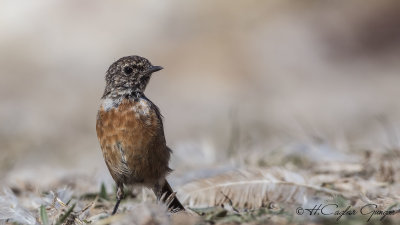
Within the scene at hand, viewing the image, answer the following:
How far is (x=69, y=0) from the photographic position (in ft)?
70.1

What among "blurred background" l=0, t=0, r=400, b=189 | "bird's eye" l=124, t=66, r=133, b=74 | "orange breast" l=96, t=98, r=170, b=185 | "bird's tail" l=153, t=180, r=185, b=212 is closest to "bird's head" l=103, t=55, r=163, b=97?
"bird's eye" l=124, t=66, r=133, b=74

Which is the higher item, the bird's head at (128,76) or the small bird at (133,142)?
the bird's head at (128,76)

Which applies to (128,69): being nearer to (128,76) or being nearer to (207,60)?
(128,76)

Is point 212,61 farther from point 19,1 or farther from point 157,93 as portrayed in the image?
point 19,1

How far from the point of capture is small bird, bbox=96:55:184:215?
5.45m

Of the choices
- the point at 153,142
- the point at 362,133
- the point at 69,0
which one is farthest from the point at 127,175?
the point at 69,0

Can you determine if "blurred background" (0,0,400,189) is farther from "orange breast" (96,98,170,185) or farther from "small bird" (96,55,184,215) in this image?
"orange breast" (96,98,170,185)

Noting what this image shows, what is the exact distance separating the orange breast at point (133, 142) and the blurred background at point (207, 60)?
623 centimetres

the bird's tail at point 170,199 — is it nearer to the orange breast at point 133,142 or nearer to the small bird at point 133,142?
the small bird at point 133,142

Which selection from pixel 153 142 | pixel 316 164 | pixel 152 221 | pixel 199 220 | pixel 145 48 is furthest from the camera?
pixel 145 48

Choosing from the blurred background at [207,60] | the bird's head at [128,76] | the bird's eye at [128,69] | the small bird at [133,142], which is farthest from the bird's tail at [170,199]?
the blurred background at [207,60]

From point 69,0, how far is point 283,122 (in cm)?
1088

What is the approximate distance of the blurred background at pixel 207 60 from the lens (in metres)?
14.3

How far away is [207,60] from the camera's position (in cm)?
1908
